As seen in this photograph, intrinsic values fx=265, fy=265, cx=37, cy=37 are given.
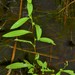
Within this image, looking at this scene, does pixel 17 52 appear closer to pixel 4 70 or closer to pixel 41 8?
pixel 4 70

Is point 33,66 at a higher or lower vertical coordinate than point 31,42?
lower

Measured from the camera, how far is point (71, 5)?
2098mm

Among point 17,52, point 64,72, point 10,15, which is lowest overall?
point 64,72

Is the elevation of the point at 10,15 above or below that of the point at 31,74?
above

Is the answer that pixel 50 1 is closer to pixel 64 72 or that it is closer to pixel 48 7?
pixel 48 7

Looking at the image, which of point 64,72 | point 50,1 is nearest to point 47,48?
point 64,72

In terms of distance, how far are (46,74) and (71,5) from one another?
2.24 ft

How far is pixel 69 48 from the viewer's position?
1.89 metres

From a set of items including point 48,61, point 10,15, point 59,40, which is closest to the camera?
point 48,61

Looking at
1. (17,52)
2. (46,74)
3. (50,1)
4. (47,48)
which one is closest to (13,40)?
(17,52)

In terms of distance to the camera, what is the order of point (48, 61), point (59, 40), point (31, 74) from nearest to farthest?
point (31, 74)
point (48, 61)
point (59, 40)

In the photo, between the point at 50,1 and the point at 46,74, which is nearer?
the point at 46,74

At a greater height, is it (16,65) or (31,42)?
(31,42)

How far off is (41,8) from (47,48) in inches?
16.6
